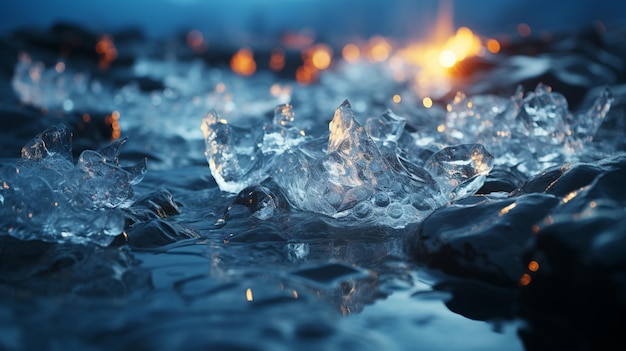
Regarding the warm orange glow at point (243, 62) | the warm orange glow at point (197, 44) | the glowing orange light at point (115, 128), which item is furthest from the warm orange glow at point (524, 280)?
the warm orange glow at point (197, 44)

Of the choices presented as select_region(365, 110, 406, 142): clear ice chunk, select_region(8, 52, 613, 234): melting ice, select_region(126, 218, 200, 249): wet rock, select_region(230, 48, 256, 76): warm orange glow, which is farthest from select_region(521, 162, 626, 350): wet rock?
select_region(230, 48, 256, 76): warm orange glow

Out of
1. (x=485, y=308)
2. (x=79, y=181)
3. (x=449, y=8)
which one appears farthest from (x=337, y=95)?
(x=449, y=8)

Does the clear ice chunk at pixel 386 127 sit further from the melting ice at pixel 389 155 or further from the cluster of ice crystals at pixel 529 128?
the cluster of ice crystals at pixel 529 128

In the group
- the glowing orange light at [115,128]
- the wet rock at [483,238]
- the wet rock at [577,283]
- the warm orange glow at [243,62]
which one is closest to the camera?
the wet rock at [577,283]

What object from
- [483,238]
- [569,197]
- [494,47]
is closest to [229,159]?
[483,238]

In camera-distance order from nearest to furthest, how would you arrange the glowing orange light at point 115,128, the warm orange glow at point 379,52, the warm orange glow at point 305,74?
the glowing orange light at point 115,128
the warm orange glow at point 305,74
the warm orange glow at point 379,52

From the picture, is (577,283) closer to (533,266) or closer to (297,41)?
(533,266)
